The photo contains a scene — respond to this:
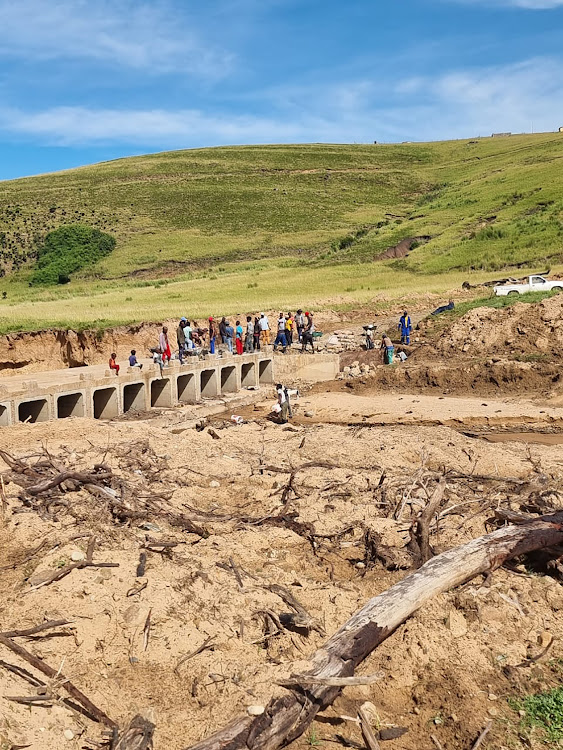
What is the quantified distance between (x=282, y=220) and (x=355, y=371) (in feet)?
157

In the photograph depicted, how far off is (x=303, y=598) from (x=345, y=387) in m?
17.8

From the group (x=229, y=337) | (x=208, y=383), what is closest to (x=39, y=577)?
(x=208, y=383)

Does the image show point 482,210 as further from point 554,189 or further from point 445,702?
point 445,702

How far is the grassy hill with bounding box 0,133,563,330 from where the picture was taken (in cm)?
4416

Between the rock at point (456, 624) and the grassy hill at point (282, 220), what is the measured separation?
87.2ft

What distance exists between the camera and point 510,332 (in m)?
27.2

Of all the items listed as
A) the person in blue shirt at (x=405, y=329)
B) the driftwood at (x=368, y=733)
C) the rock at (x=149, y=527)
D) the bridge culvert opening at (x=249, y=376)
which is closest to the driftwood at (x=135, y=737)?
the driftwood at (x=368, y=733)

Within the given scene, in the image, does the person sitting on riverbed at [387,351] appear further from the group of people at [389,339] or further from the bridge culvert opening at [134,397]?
the bridge culvert opening at [134,397]

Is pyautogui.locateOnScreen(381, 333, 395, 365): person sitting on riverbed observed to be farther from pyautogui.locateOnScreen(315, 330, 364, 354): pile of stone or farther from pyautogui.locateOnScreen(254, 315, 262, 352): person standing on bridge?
pyautogui.locateOnScreen(254, 315, 262, 352): person standing on bridge

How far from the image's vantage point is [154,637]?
7.50m

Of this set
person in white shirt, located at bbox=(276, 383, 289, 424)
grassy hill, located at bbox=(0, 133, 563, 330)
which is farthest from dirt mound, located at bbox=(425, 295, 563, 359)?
grassy hill, located at bbox=(0, 133, 563, 330)

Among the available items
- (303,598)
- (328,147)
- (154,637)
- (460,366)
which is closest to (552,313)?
(460,366)

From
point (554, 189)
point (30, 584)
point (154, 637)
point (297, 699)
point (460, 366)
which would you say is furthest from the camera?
point (554, 189)

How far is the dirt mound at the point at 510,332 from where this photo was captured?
2602cm
